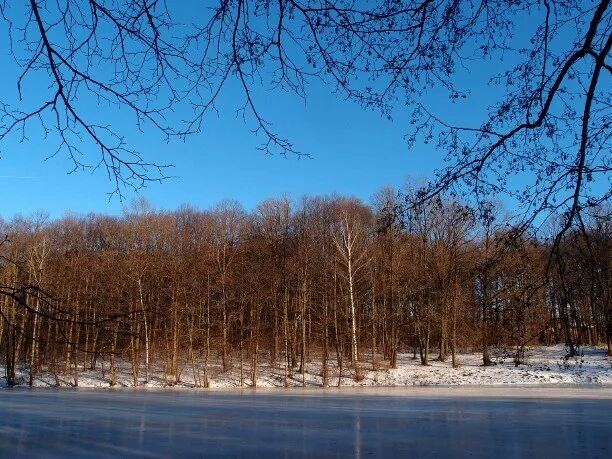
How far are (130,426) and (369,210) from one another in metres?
29.1

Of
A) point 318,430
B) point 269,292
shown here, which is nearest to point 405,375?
point 269,292

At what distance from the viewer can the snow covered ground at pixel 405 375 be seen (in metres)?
29.5

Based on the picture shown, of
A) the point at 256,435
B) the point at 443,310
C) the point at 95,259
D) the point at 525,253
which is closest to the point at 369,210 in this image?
the point at 443,310

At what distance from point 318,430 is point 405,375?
2200cm

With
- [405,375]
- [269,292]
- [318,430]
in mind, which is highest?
[269,292]

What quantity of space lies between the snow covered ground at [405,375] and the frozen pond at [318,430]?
14035mm

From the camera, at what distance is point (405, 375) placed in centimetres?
3128

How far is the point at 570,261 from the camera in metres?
4.98

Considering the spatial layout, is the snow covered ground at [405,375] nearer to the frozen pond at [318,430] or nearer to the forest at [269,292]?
the forest at [269,292]

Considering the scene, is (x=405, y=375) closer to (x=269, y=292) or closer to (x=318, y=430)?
(x=269, y=292)

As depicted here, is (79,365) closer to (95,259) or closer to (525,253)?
(95,259)

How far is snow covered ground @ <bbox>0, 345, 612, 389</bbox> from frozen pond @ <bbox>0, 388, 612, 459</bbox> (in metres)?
14.0

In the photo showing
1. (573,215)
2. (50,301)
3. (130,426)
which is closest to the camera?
(50,301)

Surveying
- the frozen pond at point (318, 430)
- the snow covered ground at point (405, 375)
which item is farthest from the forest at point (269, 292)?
the frozen pond at point (318, 430)
